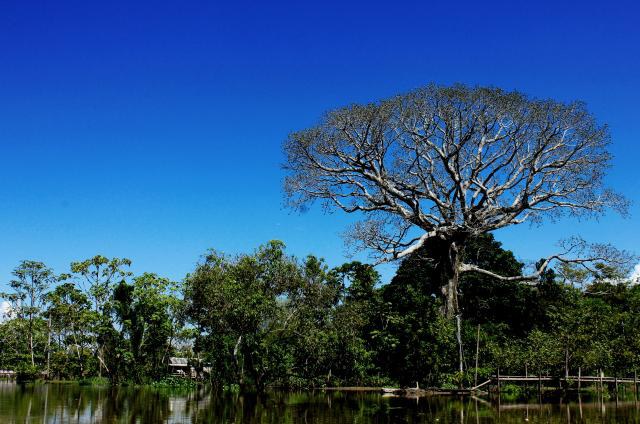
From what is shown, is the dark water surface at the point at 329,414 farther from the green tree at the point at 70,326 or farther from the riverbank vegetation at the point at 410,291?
the green tree at the point at 70,326

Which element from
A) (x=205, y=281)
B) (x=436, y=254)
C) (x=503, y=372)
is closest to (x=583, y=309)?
(x=503, y=372)

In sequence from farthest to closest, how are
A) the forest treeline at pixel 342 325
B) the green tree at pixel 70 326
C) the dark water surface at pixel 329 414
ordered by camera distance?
the green tree at pixel 70 326, the forest treeline at pixel 342 325, the dark water surface at pixel 329 414

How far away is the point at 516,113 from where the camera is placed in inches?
1052

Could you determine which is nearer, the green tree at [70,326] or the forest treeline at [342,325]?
the forest treeline at [342,325]

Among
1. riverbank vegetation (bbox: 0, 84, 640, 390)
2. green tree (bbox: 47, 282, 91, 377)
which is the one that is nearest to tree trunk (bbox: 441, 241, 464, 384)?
riverbank vegetation (bbox: 0, 84, 640, 390)

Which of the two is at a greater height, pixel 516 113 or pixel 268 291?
pixel 516 113

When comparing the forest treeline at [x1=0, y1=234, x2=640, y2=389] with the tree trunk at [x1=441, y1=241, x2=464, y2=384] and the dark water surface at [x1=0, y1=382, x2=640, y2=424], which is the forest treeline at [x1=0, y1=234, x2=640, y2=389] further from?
the dark water surface at [x1=0, y1=382, x2=640, y2=424]

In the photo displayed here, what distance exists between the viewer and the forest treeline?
82.6 feet

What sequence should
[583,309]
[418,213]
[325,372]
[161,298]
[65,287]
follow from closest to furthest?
[583,309] < [418,213] < [325,372] < [161,298] < [65,287]

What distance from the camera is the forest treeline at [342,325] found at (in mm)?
25172

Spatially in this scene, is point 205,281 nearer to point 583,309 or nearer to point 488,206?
point 488,206

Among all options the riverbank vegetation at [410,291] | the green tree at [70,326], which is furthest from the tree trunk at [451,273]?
the green tree at [70,326]

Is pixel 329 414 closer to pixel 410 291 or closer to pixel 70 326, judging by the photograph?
pixel 410 291

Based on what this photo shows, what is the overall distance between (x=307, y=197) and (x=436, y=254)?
794 centimetres
